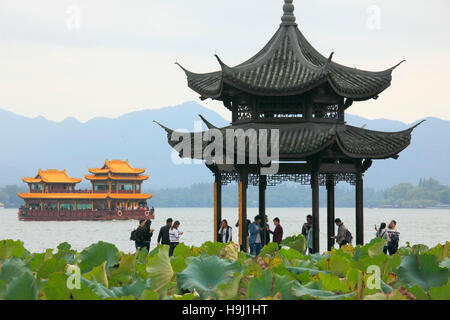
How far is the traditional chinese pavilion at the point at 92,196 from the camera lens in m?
104

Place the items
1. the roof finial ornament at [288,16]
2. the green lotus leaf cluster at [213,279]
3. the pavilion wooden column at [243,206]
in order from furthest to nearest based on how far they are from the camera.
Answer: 1. the roof finial ornament at [288,16]
2. the pavilion wooden column at [243,206]
3. the green lotus leaf cluster at [213,279]

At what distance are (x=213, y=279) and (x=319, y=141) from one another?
12.3 m

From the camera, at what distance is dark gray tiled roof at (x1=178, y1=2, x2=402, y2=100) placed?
2006 cm

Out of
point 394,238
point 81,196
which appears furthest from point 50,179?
point 394,238

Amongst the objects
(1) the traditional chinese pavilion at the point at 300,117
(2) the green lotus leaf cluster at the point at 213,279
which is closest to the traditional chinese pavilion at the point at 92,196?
(1) the traditional chinese pavilion at the point at 300,117

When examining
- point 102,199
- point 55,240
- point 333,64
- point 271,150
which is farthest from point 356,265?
point 102,199

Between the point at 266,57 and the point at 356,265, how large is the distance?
1301 centimetres

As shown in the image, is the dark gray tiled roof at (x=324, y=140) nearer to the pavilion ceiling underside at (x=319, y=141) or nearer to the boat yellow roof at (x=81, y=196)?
the pavilion ceiling underside at (x=319, y=141)

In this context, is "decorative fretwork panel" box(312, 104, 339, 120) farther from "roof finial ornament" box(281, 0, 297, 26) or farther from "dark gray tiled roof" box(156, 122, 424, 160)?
"roof finial ornament" box(281, 0, 297, 26)

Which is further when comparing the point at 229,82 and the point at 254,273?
the point at 229,82

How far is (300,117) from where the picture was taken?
67.6ft

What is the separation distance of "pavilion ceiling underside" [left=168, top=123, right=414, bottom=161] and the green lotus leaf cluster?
9.56 meters
